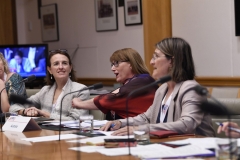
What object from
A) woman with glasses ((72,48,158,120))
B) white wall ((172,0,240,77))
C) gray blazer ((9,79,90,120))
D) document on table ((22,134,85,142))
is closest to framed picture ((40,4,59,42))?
white wall ((172,0,240,77))

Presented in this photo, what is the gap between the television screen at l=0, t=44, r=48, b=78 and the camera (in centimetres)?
841

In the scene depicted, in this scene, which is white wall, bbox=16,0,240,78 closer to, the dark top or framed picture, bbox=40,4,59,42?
framed picture, bbox=40,4,59,42

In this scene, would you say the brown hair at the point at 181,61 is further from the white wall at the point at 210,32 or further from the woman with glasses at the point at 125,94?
the white wall at the point at 210,32

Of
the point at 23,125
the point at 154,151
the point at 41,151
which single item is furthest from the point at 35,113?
the point at 154,151

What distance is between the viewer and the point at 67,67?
4.70m

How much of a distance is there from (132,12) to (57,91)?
2644 mm

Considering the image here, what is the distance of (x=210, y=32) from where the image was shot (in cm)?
597


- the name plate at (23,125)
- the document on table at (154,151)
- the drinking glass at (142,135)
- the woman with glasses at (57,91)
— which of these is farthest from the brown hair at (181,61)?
the woman with glasses at (57,91)

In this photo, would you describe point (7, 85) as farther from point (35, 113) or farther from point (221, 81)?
point (221, 81)

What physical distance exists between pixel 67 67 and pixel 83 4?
356 cm

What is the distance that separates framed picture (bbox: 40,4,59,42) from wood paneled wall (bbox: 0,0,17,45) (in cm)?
73

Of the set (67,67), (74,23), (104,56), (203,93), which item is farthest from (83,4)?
(203,93)

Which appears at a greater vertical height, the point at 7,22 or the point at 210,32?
the point at 7,22

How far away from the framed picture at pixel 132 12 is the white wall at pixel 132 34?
0.09 meters
